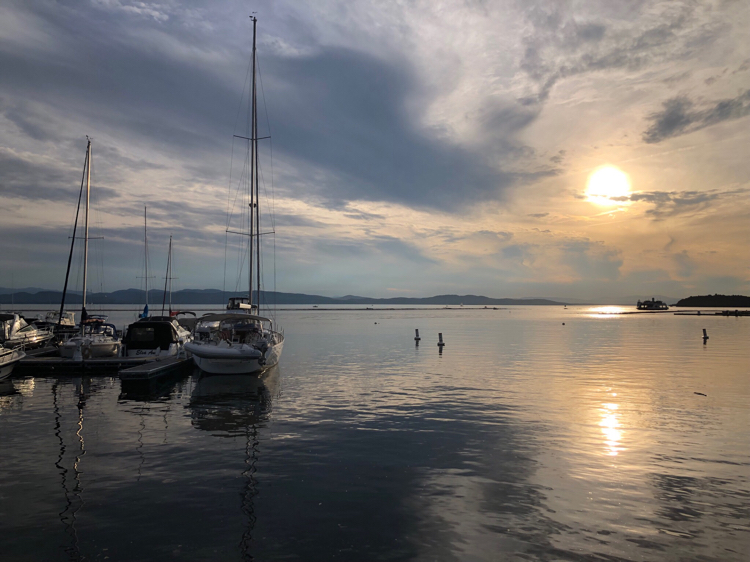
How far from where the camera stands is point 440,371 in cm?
2959

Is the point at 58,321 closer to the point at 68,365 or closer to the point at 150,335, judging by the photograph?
the point at 150,335

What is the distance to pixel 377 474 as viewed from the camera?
10891mm

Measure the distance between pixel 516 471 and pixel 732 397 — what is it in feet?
49.1

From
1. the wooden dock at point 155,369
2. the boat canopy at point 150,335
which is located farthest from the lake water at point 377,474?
the boat canopy at point 150,335

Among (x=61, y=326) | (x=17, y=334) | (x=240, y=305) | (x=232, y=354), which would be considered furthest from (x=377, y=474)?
(x=61, y=326)

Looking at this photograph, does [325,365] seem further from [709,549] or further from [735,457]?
[709,549]

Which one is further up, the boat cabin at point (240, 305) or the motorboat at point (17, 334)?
the boat cabin at point (240, 305)

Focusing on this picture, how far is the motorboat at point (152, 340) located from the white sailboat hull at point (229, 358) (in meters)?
7.54

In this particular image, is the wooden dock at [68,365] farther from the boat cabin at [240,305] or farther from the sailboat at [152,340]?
the boat cabin at [240,305]

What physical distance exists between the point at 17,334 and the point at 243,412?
1218 inches

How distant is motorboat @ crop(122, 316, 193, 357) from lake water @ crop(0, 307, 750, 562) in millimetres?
9432

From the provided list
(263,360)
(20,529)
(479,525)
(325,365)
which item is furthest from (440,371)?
(20,529)

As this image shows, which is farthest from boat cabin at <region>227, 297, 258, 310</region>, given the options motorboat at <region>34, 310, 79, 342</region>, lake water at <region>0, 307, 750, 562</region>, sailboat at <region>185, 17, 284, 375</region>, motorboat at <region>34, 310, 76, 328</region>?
motorboat at <region>34, 310, 76, 328</region>

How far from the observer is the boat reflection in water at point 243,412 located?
955 centimetres
